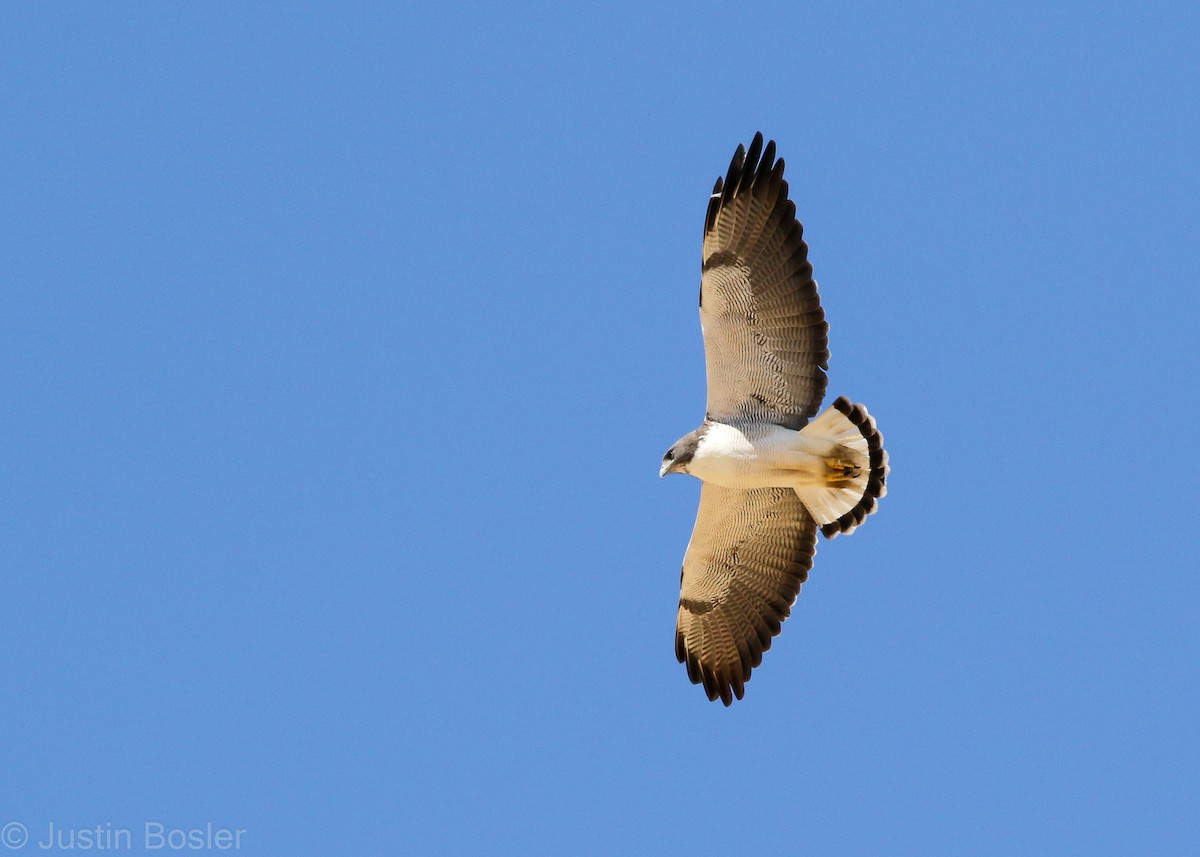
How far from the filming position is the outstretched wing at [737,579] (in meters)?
13.5

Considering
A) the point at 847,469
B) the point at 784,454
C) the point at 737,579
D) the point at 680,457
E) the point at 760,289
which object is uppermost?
the point at 760,289

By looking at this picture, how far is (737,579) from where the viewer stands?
13898mm

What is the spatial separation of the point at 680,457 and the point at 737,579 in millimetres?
1743

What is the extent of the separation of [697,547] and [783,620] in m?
1.05

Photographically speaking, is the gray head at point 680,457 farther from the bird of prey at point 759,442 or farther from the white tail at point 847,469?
the white tail at point 847,469

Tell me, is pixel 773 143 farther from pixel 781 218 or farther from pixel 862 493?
pixel 862 493

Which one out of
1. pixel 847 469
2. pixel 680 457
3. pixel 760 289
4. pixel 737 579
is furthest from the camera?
pixel 737 579

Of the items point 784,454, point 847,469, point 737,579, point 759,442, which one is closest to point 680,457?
point 759,442

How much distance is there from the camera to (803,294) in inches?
486

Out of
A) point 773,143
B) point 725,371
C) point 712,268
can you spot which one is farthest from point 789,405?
point 773,143

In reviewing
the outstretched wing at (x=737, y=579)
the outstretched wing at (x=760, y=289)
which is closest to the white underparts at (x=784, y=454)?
the outstretched wing at (x=760, y=289)

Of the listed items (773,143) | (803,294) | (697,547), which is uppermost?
(773,143)

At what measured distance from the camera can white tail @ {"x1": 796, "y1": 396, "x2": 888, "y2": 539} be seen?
502 inches

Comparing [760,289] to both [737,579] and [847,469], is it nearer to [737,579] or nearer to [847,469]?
[847,469]
